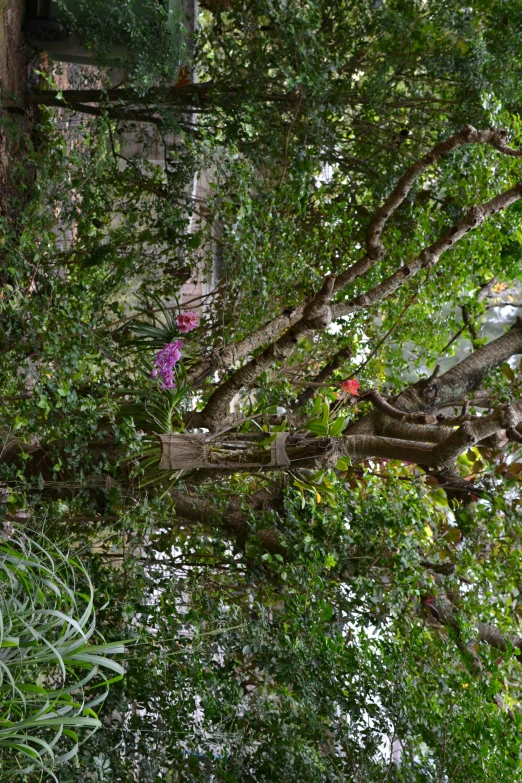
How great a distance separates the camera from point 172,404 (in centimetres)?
303

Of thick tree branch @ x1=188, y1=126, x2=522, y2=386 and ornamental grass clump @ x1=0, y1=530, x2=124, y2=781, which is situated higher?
thick tree branch @ x1=188, y1=126, x2=522, y2=386

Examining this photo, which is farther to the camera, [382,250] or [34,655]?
[382,250]

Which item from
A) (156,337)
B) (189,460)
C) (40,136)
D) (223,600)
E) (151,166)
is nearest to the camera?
(189,460)

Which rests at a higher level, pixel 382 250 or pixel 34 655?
pixel 382 250

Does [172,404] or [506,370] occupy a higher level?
[506,370]

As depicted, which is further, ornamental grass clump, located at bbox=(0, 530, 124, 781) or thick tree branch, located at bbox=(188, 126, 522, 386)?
thick tree branch, located at bbox=(188, 126, 522, 386)

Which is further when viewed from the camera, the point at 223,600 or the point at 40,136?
the point at 40,136

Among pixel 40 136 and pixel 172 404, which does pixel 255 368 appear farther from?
pixel 40 136

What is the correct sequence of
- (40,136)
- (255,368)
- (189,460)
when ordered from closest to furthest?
(189,460) → (255,368) → (40,136)

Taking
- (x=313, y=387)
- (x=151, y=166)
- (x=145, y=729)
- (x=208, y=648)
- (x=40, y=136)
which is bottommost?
(x=145, y=729)

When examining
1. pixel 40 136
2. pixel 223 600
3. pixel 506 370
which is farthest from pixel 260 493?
pixel 40 136

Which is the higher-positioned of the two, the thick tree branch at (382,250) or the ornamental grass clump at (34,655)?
the thick tree branch at (382,250)

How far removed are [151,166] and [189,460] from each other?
2.63m

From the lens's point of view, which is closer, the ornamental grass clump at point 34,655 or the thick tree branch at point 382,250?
the ornamental grass clump at point 34,655
